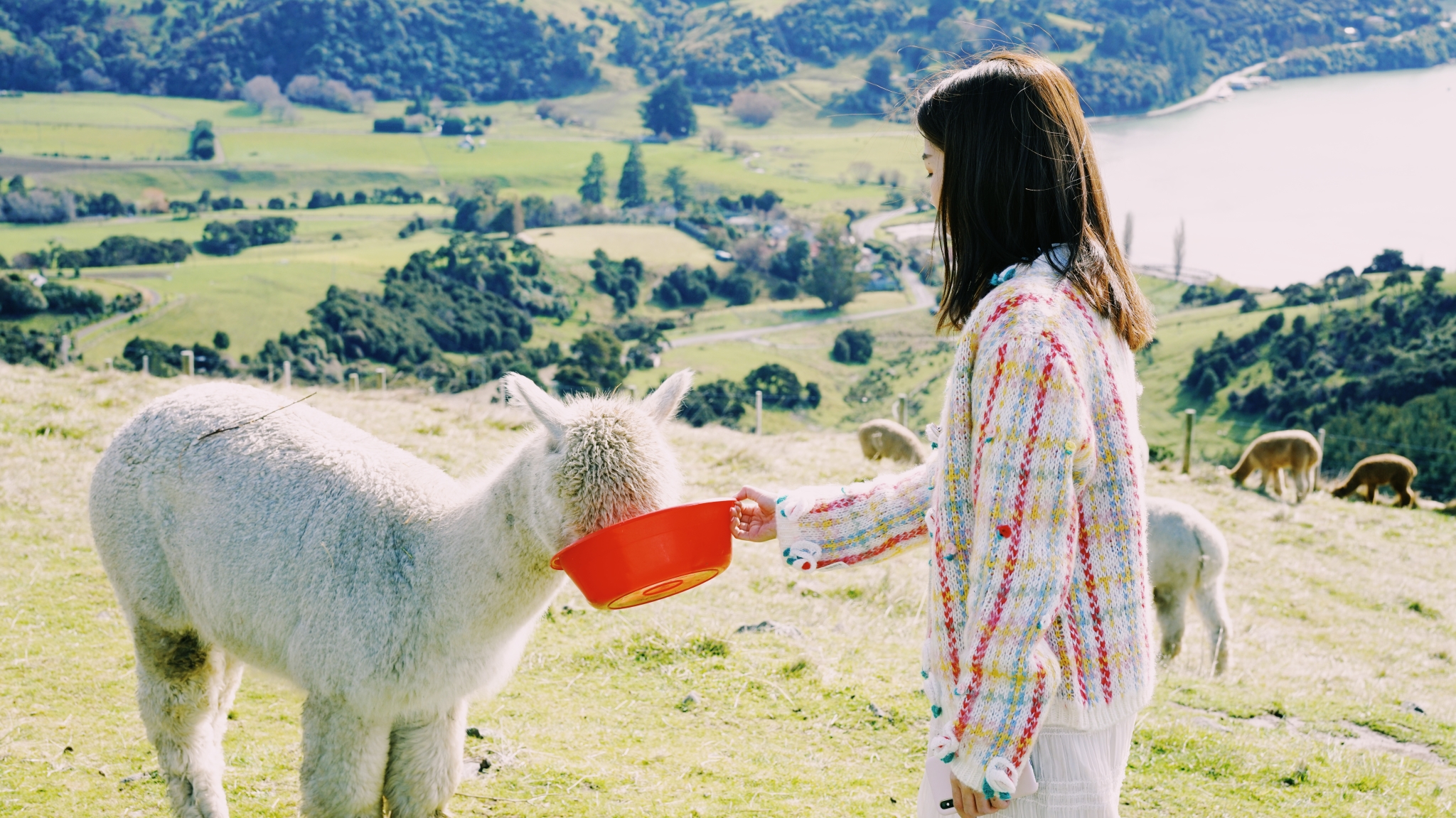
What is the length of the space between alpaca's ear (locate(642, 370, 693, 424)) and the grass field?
28.0 inches

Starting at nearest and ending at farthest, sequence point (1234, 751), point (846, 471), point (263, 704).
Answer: point (1234, 751), point (263, 704), point (846, 471)

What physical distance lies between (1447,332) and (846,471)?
118 feet

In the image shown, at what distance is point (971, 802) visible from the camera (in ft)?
5.51

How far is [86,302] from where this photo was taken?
42875 millimetres

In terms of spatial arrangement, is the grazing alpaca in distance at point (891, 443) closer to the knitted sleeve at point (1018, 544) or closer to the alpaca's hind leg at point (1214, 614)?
the alpaca's hind leg at point (1214, 614)

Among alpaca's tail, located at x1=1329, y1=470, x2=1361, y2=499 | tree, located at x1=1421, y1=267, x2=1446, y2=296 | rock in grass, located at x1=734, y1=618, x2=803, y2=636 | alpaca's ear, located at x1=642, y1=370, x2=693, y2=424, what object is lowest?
alpaca's tail, located at x1=1329, y1=470, x2=1361, y2=499

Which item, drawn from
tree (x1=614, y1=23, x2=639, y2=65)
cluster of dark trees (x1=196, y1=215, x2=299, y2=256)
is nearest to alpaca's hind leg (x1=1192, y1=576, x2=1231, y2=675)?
cluster of dark trees (x1=196, y1=215, x2=299, y2=256)

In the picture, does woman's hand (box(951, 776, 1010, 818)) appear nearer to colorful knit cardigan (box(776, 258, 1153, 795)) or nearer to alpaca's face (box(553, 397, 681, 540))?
colorful knit cardigan (box(776, 258, 1153, 795))

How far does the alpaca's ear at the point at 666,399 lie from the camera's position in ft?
9.36

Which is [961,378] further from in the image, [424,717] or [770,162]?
[770,162]

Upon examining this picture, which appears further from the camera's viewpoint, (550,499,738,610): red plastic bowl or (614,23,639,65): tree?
(614,23,639,65): tree

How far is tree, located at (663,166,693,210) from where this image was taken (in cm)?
8762

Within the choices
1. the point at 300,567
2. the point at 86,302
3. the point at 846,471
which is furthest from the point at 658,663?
the point at 86,302

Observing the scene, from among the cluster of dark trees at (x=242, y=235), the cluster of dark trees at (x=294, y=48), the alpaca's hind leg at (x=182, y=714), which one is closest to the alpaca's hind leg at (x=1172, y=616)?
the alpaca's hind leg at (x=182, y=714)
